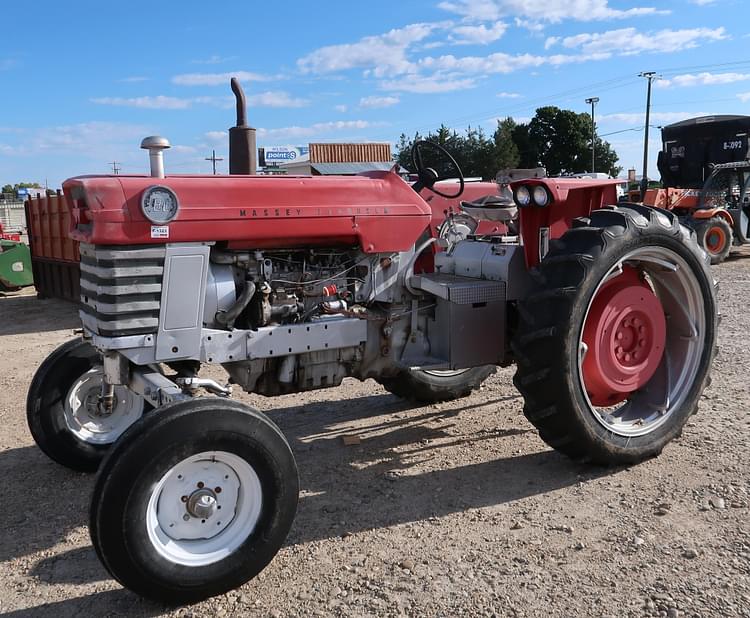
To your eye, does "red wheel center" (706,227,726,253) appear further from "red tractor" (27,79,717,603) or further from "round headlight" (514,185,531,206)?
"round headlight" (514,185,531,206)

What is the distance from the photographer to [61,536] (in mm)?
3363

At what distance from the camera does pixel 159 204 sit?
310 cm

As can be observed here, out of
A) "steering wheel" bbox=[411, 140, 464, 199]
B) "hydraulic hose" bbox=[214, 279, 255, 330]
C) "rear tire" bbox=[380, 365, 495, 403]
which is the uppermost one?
"steering wheel" bbox=[411, 140, 464, 199]

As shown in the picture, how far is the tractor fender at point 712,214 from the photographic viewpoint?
14.1 metres

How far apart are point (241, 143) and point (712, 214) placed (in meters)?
12.4

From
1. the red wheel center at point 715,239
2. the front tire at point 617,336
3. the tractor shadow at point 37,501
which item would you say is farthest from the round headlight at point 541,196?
the red wheel center at point 715,239

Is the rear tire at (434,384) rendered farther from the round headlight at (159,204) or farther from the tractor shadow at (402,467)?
the round headlight at (159,204)

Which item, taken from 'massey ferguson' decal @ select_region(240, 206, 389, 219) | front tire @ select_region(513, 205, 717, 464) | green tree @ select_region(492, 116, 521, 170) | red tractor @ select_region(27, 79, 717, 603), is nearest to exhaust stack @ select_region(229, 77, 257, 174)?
red tractor @ select_region(27, 79, 717, 603)

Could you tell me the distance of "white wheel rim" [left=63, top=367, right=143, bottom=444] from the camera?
13.5 ft

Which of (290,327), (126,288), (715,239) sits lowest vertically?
(715,239)

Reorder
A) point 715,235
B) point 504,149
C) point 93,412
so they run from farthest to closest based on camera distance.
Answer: point 504,149 → point 715,235 → point 93,412

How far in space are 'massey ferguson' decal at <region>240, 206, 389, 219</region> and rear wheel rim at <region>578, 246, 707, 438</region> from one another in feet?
4.42

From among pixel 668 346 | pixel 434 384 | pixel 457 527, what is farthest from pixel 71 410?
pixel 668 346

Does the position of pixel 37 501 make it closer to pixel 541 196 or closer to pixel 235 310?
pixel 235 310
